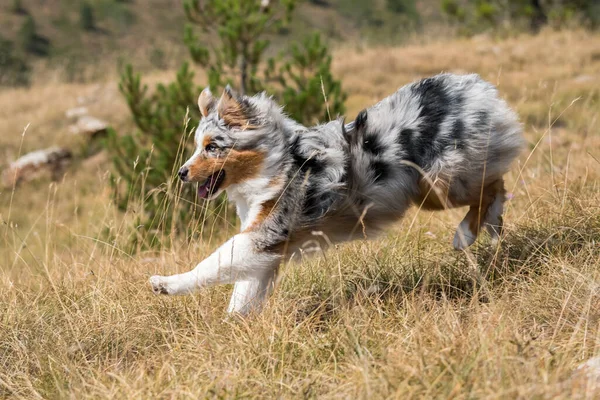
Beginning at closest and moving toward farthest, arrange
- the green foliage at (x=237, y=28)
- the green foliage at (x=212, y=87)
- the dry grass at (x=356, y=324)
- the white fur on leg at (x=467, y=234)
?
the dry grass at (x=356, y=324), the white fur on leg at (x=467, y=234), the green foliage at (x=212, y=87), the green foliage at (x=237, y=28)

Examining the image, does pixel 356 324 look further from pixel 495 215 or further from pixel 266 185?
pixel 495 215

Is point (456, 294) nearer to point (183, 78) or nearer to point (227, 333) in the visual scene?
point (227, 333)

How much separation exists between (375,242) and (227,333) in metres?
1.51

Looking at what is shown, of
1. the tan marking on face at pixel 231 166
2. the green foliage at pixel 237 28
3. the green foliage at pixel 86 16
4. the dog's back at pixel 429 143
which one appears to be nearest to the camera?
the tan marking on face at pixel 231 166

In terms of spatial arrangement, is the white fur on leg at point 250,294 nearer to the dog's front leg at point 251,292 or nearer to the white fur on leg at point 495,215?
the dog's front leg at point 251,292

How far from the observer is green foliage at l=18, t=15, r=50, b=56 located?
43.9 m

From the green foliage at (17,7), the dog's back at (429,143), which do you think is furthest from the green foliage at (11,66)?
the dog's back at (429,143)

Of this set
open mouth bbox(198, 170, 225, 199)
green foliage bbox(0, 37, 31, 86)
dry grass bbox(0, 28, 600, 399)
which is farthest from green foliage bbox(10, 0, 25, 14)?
open mouth bbox(198, 170, 225, 199)

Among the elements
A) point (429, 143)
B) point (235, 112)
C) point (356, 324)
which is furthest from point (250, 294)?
point (429, 143)

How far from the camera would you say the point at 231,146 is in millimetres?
3316

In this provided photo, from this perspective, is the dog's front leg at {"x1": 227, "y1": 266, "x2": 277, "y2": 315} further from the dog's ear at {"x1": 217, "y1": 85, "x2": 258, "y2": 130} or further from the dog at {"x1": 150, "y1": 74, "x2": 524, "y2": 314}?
the dog's ear at {"x1": 217, "y1": 85, "x2": 258, "y2": 130}

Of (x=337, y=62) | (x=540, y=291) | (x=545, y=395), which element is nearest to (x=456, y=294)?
(x=540, y=291)

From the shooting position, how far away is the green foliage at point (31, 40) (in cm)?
4388

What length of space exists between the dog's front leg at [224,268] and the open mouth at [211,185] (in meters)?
0.27
